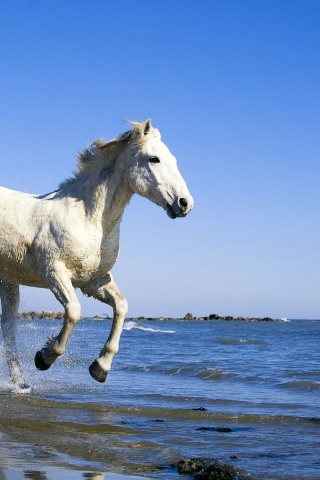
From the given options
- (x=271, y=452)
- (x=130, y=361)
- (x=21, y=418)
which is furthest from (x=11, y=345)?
(x=130, y=361)

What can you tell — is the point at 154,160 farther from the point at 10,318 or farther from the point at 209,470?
the point at 10,318

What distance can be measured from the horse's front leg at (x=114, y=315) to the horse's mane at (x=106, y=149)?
45.1 inches

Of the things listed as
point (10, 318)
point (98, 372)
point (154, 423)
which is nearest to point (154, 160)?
point (98, 372)

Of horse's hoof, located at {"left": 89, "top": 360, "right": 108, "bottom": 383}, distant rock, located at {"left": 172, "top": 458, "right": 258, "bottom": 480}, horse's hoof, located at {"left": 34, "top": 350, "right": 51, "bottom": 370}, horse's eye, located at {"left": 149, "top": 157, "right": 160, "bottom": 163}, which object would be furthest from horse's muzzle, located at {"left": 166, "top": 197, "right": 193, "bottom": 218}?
distant rock, located at {"left": 172, "top": 458, "right": 258, "bottom": 480}

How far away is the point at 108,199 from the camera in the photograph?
7.43 m

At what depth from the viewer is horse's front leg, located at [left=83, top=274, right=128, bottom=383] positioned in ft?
24.3

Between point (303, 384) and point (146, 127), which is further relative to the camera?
point (303, 384)

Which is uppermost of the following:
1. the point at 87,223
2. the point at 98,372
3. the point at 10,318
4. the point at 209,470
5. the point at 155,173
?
the point at 155,173

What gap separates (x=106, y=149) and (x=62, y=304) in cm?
168

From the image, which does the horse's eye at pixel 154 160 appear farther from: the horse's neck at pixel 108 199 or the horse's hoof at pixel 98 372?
the horse's hoof at pixel 98 372

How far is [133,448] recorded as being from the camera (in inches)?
250

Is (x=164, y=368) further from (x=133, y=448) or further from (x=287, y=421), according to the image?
(x=133, y=448)

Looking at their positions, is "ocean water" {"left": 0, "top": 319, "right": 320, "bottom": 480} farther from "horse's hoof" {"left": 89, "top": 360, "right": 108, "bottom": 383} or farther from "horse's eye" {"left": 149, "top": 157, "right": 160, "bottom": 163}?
"horse's eye" {"left": 149, "top": 157, "right": 160, "bottom": 163}

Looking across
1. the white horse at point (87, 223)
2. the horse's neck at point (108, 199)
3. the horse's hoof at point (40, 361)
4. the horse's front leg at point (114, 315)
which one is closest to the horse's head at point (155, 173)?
the white horse at point (87, 223)
